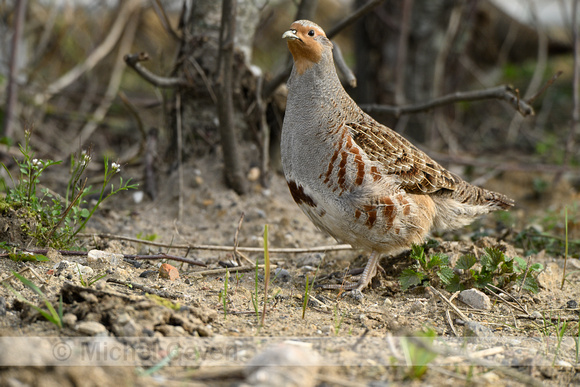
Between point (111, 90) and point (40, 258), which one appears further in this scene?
point (111, 90)

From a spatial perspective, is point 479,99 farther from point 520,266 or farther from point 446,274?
point 446,274

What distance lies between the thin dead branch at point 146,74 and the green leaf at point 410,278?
2.49 meters

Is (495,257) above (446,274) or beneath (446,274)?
above

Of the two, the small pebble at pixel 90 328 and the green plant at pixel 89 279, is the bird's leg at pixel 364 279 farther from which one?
the small pebble at pixel 90 328

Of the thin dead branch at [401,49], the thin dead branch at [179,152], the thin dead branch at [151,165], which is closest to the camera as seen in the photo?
the thin dead branch at [179,152]

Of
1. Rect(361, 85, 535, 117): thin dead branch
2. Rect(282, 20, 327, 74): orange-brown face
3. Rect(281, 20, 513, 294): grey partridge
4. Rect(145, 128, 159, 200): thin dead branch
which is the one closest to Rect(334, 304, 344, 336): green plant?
Rect(281, 20, 513, 294): grey partridge

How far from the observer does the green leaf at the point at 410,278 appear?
363 centimetres

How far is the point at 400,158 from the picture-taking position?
12.7 feet

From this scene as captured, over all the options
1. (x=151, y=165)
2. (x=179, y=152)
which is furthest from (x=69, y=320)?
(x=151, y=165)

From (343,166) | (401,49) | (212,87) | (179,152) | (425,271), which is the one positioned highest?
(401,49)

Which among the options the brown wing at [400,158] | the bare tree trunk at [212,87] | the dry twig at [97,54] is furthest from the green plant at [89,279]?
the dry twig at [97,54]

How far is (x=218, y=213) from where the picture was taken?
199 inches

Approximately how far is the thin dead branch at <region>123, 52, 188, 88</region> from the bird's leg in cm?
221

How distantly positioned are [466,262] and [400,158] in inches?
32.8
